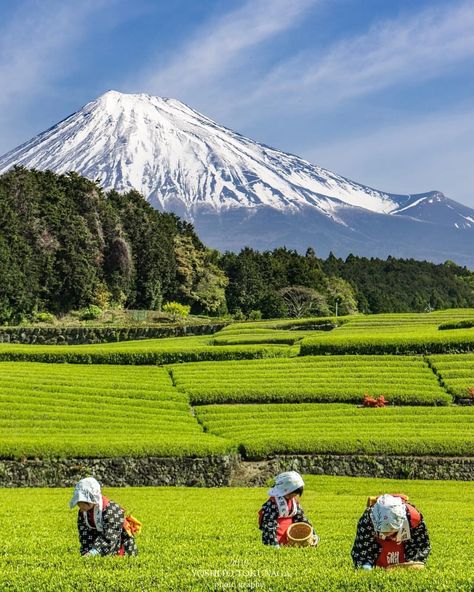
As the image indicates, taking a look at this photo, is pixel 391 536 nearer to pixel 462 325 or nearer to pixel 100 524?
pixel 100 524

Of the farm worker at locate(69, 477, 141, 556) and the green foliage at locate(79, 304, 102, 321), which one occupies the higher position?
the green foliage at locate(79, 304, 102, 321)

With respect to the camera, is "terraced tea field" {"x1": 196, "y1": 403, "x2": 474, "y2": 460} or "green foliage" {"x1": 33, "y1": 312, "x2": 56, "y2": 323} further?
"green foliage" {"x1": 33, "y1": 312, "x2": 56, "y2": 323}

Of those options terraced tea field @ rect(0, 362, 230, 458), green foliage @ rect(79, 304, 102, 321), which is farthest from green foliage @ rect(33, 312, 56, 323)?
terraced tea field @ rect(0, 362, 230, 458)

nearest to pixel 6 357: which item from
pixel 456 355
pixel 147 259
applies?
pixel 456 355

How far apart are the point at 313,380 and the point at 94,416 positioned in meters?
9.12

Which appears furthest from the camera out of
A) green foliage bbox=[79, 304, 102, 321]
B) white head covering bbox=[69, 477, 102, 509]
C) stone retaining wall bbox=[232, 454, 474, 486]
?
green foliage bbox=[79, 304, 102, 321]

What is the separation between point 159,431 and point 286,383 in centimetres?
718

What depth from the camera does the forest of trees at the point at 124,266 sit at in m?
63.7

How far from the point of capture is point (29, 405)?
23.9m

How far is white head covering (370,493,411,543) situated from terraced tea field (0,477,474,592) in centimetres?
41

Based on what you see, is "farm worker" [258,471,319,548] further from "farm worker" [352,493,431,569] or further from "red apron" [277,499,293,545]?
"farm worker" [352,493,431,569]

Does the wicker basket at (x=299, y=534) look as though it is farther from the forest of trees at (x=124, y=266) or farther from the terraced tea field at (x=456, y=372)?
the forest of trees at (x=124, y=266)

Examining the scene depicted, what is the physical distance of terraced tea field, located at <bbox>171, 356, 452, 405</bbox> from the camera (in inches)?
1054

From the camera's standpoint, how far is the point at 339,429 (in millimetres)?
22531
